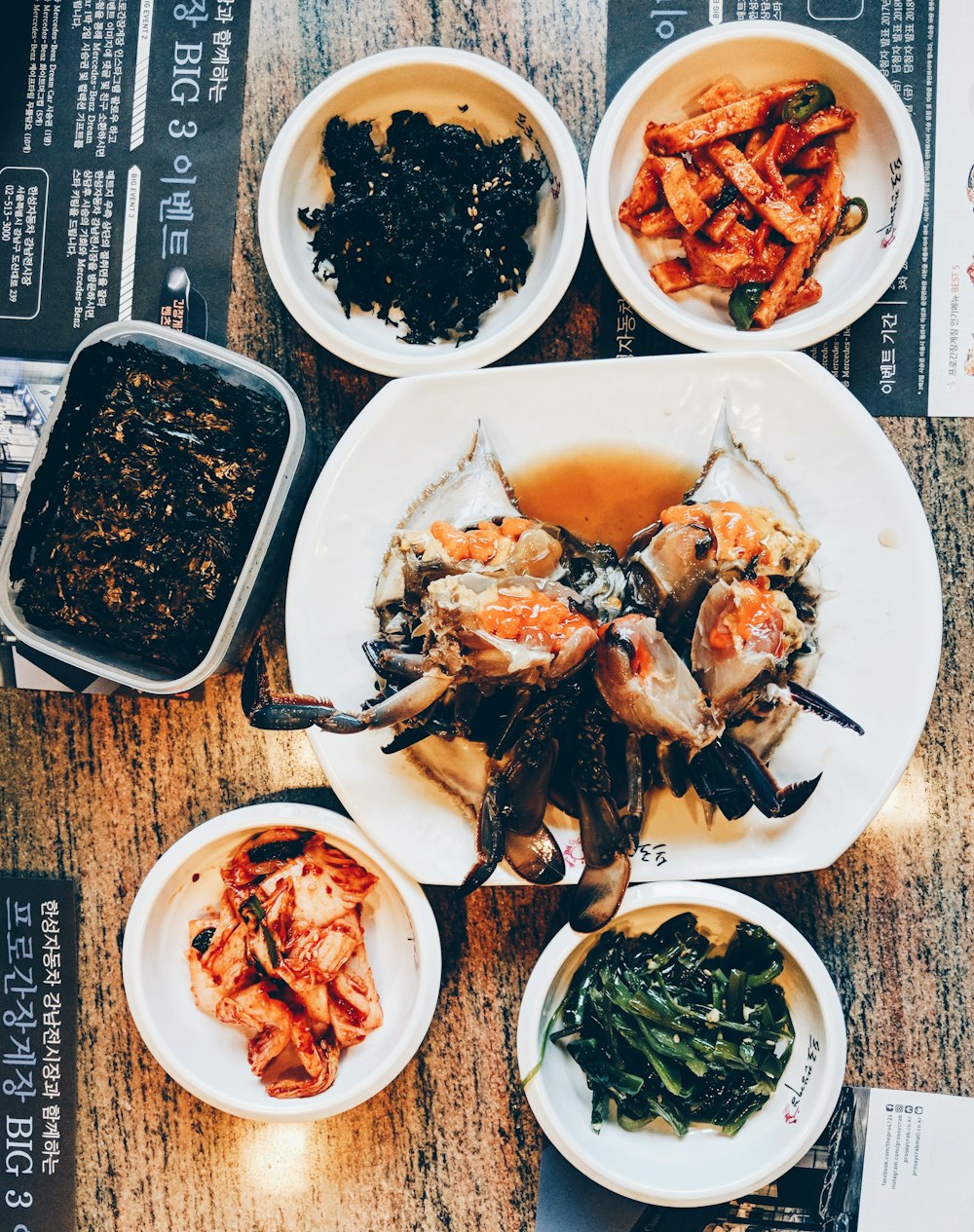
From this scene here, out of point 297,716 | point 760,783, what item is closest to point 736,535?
point 760,783

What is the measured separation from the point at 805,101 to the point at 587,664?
1.07 meters

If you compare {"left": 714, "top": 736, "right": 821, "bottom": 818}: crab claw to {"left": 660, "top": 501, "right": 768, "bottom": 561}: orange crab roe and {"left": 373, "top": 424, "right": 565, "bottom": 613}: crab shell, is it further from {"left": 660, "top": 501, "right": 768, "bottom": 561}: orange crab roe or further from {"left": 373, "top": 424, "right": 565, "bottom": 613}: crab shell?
{"left": 373, "top": 424, "right": 565, "bottom": 613}: crab shell

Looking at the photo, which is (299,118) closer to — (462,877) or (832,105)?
(832,105)

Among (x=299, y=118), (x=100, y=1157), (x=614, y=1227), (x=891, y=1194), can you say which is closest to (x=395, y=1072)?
(x=614, y=1227)

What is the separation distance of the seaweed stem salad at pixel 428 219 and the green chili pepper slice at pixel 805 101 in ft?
1.43

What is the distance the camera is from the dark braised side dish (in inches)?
63.4

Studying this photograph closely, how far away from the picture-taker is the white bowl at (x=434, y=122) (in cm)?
160

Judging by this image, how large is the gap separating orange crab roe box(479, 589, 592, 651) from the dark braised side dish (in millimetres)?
504

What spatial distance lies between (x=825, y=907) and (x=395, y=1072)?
2.85 feet

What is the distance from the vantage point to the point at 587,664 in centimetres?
148

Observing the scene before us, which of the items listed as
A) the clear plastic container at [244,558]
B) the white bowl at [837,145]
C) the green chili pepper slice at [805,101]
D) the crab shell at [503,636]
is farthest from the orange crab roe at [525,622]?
the green chili pepper slice at [805,101]

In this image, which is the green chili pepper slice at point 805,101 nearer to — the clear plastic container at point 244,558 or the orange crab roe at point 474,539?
the orange crab roe at point 474,539

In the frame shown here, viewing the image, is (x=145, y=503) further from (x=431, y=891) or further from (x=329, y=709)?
(x=431, y=891)

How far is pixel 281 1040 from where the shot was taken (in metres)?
1.69
